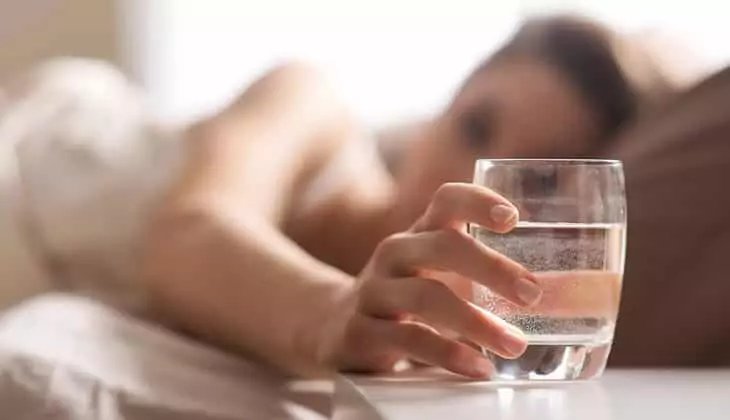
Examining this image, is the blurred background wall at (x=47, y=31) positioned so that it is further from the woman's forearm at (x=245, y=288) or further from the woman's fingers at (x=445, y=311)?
the woman's fingers at (x=445, y=311)

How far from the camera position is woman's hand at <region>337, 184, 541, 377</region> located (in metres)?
0.55

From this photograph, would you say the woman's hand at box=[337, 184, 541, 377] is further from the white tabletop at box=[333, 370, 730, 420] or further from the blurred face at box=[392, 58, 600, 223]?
the blurred face at box=[392, 58, 600, 223]

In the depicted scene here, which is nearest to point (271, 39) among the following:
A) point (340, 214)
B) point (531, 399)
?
point (340, 214)

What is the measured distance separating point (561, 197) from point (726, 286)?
0.25 m

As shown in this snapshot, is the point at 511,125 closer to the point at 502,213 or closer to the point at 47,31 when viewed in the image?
the point at 502,213

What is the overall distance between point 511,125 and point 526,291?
384 mm

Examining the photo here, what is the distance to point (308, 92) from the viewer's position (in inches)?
44.3

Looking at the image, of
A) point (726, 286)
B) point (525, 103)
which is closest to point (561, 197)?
point (726, 286)

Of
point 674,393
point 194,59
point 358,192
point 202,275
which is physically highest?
point 194,59

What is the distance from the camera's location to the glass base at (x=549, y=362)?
567 millimetres

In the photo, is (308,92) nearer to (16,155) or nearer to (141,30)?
(16,155)

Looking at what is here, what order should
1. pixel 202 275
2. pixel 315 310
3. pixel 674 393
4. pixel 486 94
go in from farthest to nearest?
pixel 486 94
pixel 202 275
pixel 315 310
pixel 674 393

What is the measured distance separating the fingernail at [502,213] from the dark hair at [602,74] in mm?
378

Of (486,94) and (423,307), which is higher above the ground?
(486,94)
